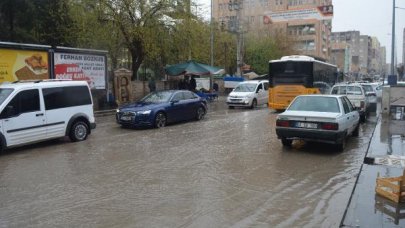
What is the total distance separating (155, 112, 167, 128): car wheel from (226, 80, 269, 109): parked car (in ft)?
33.9

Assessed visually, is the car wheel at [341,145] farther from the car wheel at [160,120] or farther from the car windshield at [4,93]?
the car windshield at [4,93]

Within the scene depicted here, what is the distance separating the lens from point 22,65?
58.5 ft

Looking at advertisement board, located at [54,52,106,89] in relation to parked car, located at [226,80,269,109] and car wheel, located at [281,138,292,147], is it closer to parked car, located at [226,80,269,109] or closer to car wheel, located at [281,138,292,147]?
parked car, located at [226,80,269,109]

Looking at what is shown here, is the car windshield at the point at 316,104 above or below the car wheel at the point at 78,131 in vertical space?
above

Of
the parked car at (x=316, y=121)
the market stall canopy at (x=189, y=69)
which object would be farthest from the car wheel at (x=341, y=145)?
the market stall canopy at (x=189, y=69)

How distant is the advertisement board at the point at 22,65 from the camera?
56.2ft

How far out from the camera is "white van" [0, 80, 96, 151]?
A: 1123cm

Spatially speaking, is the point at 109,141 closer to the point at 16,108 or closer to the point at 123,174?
the point at 16,108

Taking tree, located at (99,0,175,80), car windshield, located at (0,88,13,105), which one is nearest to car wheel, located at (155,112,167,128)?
car windshield, located at (0,88,13,105)

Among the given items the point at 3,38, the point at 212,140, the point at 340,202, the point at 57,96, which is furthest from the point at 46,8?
the point at 340,202

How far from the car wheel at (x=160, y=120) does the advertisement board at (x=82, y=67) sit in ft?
21.3

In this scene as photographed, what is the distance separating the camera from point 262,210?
629 centimetres

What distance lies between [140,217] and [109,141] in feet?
24.6

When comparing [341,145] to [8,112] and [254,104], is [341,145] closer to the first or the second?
[8,112]
